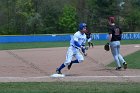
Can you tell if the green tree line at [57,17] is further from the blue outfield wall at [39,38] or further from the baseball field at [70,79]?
the baseball field at [70,79]

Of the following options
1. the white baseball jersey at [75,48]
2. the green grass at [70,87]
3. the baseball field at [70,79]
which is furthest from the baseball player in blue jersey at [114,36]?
the green grass at [70,87]

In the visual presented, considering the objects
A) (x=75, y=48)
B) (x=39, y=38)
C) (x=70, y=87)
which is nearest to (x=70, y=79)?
(x=75, y=48)

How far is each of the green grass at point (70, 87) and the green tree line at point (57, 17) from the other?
161ft

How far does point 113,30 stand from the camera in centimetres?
1697

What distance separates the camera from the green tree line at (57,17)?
62.7 metres

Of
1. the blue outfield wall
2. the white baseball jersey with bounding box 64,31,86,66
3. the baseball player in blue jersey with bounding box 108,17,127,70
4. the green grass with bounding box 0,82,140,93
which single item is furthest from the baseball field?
the blue outfield wall

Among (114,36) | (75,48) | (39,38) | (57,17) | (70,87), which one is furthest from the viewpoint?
(57,17)

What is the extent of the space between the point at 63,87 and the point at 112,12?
2110 inches

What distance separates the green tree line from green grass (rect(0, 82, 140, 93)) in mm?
49175

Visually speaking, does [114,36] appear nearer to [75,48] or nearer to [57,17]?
[75,48]

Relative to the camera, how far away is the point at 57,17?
64.4 m

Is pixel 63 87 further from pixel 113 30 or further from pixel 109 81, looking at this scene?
pixel 113 30

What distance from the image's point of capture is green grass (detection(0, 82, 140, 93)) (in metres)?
11.0

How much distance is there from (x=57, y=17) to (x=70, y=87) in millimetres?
52760
